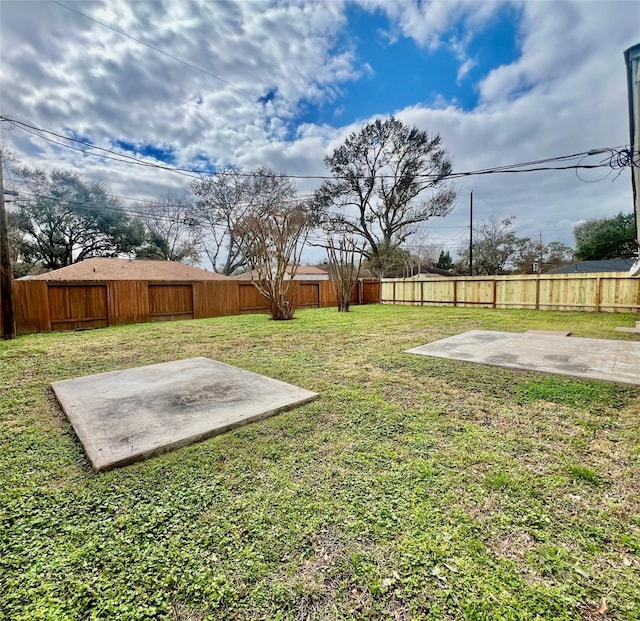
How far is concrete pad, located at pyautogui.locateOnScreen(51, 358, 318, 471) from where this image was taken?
7.12ft

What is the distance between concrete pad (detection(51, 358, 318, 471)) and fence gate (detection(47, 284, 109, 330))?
628cm

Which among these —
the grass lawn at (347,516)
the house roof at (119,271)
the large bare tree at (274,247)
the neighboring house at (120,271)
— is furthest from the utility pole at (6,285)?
the house roof at (119,271)

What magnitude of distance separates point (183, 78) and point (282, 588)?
1083 cm

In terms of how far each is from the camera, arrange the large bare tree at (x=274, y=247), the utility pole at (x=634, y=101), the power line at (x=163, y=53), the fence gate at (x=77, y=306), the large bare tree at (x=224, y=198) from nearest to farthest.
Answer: the utility pole at (x=634, y=101), the power line at (x=163, y=53), the fence gate at (x=77, y=306), the large bare tree at (x=274, y=247), the large bare tree at (x=224, y=198)

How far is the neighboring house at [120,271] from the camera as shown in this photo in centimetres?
1457

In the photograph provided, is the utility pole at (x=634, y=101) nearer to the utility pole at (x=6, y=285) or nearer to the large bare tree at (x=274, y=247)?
the large bare tree at (x=274, y=247)

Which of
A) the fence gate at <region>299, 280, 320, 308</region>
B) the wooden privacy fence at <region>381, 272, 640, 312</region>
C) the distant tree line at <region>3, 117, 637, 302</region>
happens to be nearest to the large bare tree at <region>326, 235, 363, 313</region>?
the distant tree line at <region>3, 117, 637, 302</region>

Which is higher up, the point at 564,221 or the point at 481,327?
the point at 564,221

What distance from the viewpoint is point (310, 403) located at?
2.96 meters

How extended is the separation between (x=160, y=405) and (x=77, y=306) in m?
8.02

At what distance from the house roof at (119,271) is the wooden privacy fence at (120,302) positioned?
4421 mm

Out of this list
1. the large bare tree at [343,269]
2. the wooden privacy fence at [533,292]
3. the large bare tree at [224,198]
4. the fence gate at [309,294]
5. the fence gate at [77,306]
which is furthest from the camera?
the large bare tree at [224,198]

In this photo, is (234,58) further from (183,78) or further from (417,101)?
(417,101)

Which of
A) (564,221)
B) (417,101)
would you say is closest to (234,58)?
(417,101)
